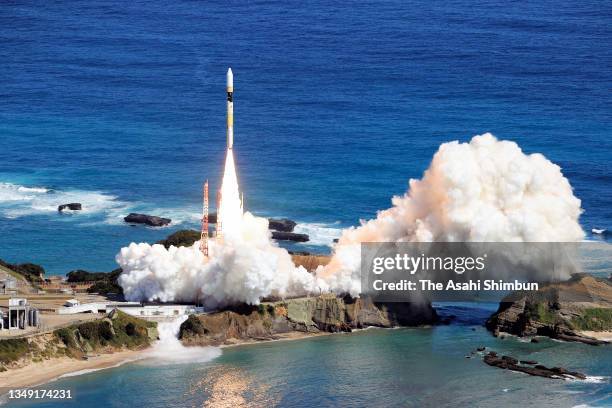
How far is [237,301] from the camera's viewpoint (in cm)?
17462

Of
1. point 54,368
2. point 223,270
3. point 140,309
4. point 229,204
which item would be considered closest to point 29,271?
point 140,309

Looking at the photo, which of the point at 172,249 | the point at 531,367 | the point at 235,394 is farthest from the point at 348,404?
the point at 172,249

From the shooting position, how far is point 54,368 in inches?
6388

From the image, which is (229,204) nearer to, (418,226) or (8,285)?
(418,226)

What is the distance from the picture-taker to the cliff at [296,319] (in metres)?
172

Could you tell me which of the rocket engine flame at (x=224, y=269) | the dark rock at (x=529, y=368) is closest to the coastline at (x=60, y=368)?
the rocket engine flame at (x=224, y=269)

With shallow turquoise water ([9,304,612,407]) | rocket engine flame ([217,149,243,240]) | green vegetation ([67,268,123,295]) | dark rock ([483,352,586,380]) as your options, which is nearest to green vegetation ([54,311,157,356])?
shallow turquoise water ([9,304,612,407])

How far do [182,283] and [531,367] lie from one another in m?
32.1

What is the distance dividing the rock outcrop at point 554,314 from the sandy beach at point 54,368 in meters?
33.7

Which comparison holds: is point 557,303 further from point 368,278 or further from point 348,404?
point 348,404

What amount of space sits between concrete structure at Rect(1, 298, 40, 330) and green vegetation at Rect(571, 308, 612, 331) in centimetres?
4748

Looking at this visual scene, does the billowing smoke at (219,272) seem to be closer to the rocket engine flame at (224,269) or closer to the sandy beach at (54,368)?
the rocket engine flame at (224,269)

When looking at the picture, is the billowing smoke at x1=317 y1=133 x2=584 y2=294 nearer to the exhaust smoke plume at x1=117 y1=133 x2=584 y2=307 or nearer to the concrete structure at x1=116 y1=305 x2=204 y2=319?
the exhaust smoke plume at x1=117 y1=133 x2=584 y2=307

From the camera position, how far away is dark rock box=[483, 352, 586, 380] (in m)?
164
